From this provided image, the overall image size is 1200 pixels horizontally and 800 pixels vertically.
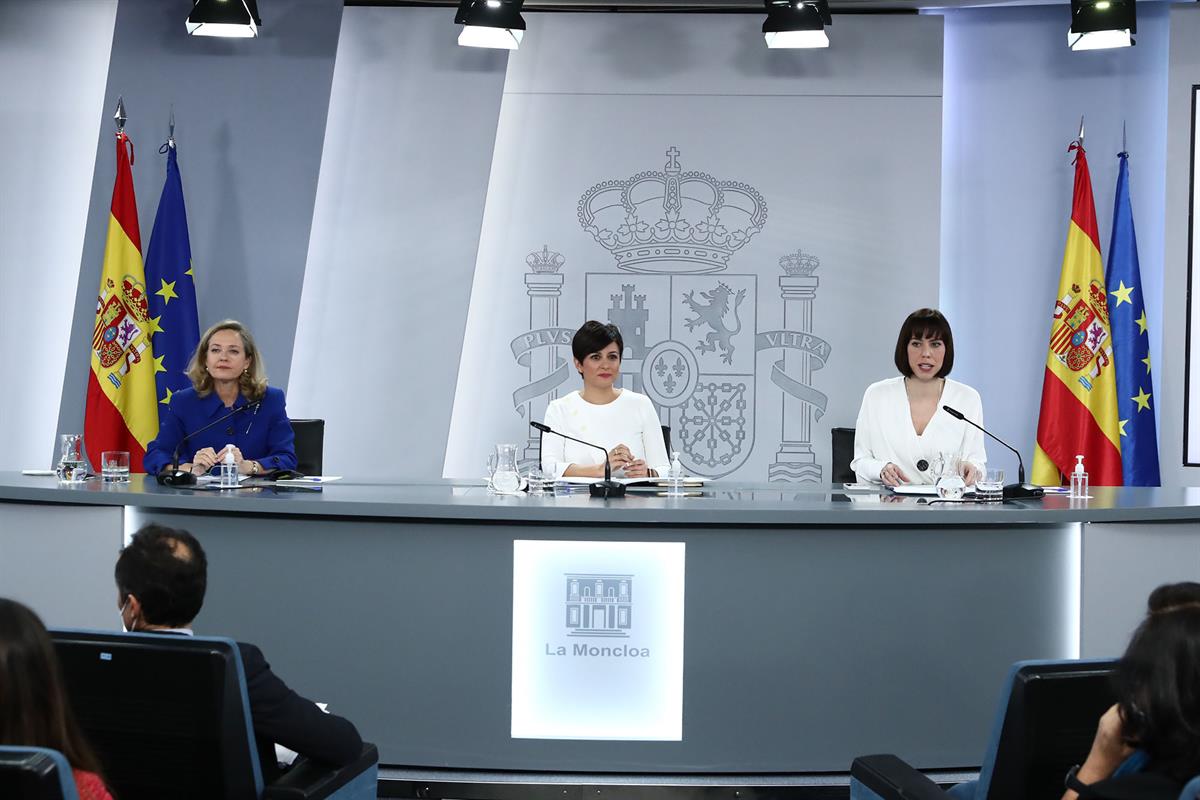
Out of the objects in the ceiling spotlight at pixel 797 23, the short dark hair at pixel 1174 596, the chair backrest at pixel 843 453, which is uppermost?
the ceiling spotlight at pixel 797 23

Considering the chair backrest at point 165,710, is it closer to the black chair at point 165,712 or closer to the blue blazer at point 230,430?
the black chair at point 165,712

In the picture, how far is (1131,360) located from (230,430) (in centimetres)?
403

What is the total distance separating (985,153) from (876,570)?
3.31 metres

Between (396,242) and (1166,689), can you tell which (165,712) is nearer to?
(1166,689)

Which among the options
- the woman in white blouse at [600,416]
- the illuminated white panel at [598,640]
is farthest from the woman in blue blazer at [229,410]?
the illuminated white panel at [598,640]

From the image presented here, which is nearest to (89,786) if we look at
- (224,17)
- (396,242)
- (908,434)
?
(908,434)

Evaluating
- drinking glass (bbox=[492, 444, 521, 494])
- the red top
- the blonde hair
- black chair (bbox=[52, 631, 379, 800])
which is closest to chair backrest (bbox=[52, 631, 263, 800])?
black chair (bbox=[52, 631, 379, 800])

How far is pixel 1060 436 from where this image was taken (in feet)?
18.0

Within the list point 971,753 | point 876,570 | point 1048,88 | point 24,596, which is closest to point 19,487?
point 24,596

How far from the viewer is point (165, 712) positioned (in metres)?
1.86

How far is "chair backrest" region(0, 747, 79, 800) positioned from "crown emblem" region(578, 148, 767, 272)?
15.5 ft

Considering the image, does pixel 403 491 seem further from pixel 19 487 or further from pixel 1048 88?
pixel 1048 88

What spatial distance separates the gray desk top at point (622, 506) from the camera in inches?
122

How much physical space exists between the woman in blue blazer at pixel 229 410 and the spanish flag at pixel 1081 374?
3.51 metres
